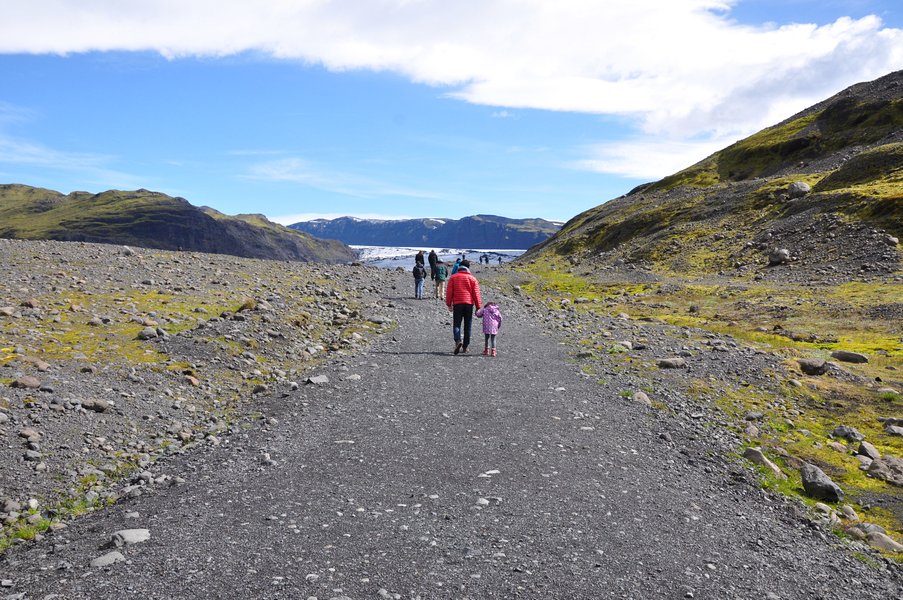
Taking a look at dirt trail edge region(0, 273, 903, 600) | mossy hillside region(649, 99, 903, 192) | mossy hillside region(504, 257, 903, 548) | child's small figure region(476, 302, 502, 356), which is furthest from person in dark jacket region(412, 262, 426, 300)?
mossy hillside region(649, 99, 903, 192)

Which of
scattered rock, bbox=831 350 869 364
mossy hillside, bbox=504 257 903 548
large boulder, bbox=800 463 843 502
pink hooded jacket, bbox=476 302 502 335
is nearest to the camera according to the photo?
large boulder, bbox=800 463 843 502

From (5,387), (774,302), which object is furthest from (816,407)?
(774,302)

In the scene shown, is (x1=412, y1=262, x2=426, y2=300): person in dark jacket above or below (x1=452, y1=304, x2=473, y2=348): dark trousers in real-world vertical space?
above

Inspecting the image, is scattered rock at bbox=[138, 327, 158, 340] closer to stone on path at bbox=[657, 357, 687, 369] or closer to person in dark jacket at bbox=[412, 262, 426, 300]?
stone on path at bbox=[657, 357, 687, 369]

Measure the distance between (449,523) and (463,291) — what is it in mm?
13429

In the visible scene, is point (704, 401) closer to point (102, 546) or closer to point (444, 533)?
point (444, 533)

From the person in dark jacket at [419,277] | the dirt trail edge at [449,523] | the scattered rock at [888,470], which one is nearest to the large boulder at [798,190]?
the person in dark jacket at [419,277]

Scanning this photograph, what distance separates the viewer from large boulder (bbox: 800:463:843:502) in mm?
10406

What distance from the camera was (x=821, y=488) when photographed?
10.4 metres

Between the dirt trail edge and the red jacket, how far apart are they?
7.76 meters

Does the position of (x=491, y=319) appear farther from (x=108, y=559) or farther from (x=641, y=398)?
(x=108, y=559)

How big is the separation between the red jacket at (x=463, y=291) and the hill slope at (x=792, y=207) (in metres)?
37.1

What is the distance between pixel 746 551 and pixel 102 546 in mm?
8636

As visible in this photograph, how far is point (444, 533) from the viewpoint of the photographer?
7.91 metres
